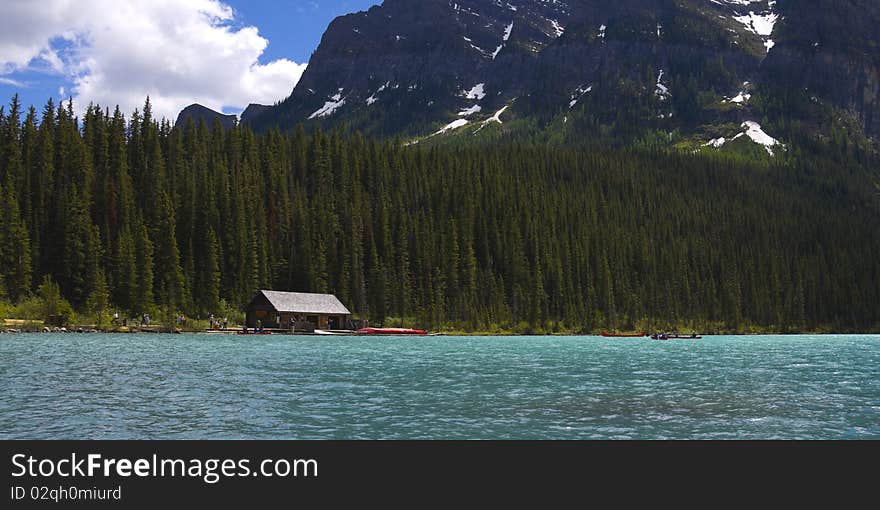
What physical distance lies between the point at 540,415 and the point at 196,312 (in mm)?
99268

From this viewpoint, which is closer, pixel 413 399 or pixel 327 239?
pixel 413 399

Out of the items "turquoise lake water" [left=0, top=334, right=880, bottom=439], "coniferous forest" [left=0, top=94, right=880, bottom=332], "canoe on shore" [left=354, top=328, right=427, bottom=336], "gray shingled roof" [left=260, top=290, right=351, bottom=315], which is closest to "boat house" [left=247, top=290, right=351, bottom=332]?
"gray shingled roof" [left=260, top=290, right=351, bottom=315]

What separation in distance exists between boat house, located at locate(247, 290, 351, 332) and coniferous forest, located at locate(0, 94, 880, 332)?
9.39m

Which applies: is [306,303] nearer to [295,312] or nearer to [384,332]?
[295,312]

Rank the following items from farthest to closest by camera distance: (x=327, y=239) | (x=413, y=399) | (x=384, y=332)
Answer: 1. (x=327, y=239)
2. (x=384, y=332)
3. (x=413, y=399)

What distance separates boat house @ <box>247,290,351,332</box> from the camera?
114812 millimetres

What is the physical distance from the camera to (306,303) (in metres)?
121

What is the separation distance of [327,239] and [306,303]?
24.5 meters

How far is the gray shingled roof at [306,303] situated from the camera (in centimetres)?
11562

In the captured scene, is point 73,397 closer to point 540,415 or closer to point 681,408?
point 540,415

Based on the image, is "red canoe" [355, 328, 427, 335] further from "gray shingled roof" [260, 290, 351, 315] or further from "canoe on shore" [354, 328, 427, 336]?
"gray shingled roof" [260, 290, 351, 315]

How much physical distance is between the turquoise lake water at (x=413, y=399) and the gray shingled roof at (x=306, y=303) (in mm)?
59987

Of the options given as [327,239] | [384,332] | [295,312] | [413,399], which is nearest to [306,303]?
[295,312]
